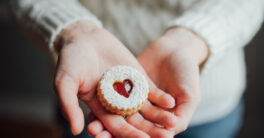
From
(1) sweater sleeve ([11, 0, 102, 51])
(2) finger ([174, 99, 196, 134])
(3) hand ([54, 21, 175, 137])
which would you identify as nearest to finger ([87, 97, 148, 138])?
(3) hand ([54, 21, 175, 137])

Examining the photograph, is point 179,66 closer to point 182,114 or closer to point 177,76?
point 177,76

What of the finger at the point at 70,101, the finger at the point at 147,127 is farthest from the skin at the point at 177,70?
the finger at the point at 70,101

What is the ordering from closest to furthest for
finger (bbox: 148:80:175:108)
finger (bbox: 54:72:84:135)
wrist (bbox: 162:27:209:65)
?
finger (bbox: 54:72:84:135)
finger (bbox: 148:80:175:108)
wrist (bbox: 162:27:209:65)

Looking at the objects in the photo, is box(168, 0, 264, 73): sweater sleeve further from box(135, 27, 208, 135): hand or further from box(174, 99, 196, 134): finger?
box(174, 99, 196, 134): finger

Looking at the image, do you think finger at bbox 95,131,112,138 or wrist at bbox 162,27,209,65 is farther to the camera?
wrist at bbox 162,27,209,65

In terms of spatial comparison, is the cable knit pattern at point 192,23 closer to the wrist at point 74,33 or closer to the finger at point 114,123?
the wrist at point 74,33

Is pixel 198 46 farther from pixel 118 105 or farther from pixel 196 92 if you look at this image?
pixel 118 105

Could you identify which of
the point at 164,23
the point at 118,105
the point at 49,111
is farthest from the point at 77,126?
the point at 49,111
